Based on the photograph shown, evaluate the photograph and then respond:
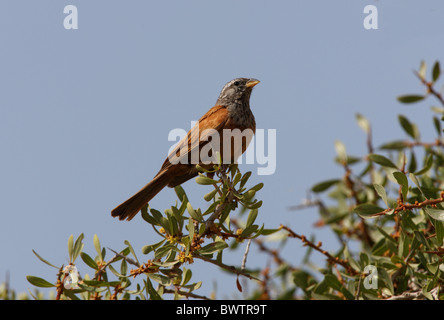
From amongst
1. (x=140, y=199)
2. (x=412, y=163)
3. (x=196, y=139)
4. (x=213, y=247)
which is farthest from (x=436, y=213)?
(x=140, y=199)

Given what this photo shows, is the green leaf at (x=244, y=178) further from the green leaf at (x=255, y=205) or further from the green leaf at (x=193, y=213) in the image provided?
the green leaf at (x=193, y=213)

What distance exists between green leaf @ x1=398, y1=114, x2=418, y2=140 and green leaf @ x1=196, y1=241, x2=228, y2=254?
7.43 ft

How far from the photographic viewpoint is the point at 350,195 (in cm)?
510

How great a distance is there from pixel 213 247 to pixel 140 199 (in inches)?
53.6

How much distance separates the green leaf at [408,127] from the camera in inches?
193

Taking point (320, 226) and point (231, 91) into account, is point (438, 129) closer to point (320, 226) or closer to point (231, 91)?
point (320, 226)

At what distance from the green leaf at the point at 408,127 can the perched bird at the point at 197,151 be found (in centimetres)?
131

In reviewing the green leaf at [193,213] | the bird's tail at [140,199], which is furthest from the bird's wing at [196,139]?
the green leaf at [193,213]

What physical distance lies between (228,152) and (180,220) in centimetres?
115

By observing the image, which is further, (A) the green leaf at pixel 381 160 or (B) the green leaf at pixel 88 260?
(A) the green leaf at pixel 381 160

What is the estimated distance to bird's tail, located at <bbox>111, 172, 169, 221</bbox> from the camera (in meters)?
4.60

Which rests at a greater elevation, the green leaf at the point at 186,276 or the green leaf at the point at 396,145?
the green leaf at the point at 396,145
